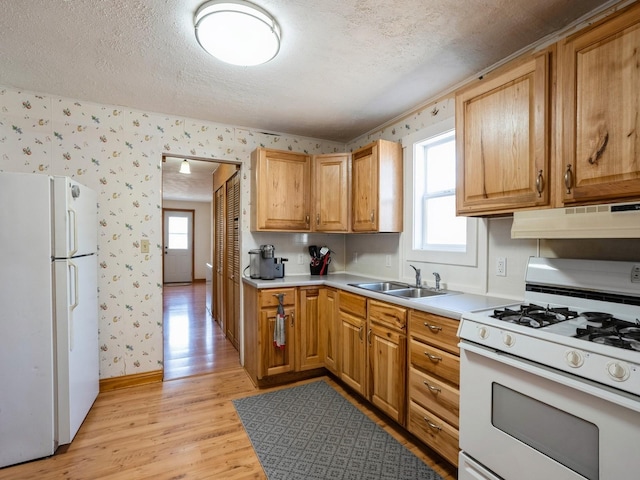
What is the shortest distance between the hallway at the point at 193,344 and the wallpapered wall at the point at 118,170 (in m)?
0.42

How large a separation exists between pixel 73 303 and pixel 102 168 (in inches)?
49.8

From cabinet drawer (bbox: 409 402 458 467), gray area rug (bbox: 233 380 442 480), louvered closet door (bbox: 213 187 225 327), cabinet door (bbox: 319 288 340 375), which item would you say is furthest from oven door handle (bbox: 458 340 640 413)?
louvered closet door (bbox: 213 187 225 327)

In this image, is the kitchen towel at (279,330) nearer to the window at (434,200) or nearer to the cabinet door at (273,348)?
the cabinet door at (273,348)

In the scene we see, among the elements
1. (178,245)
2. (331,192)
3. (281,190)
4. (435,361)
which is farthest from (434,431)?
(178,245)

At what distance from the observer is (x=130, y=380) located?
2.80 metres

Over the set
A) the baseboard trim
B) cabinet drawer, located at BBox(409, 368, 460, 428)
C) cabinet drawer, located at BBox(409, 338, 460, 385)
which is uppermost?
cabinet drawer, located at BBox(409, 338, 460, 385)

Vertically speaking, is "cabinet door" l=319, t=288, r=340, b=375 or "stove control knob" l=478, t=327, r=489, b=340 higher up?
"stove control knob" l=478, t=327, r=489, b=340

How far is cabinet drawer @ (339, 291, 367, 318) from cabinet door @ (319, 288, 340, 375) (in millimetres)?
115

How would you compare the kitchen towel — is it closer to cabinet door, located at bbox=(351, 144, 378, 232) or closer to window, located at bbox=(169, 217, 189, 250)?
cabinet door, located at bbox=(351, 144, 378, 232)

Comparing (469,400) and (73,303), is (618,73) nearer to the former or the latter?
(469,400)

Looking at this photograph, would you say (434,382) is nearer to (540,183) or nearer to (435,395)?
(435,395)

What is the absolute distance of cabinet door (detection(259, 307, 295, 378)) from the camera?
2732 mm

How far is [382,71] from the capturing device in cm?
213

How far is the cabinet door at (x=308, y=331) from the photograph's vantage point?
9.34ft
